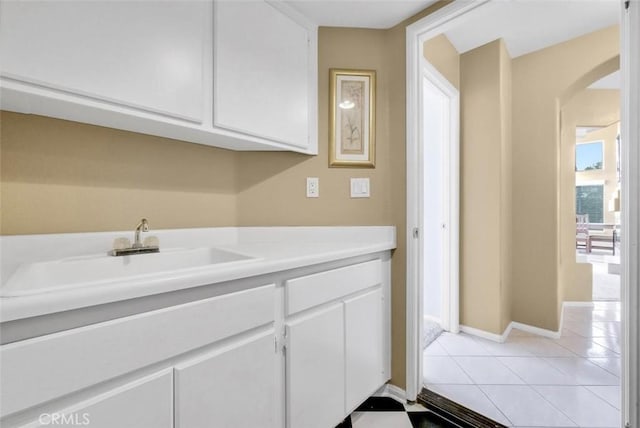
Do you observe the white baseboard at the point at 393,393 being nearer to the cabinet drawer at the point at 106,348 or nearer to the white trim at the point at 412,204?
the white trim at the point at 412,204

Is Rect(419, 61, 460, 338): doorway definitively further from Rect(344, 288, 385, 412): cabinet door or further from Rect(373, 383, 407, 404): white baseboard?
Rect(344, 288, 385, 412): cabinet door

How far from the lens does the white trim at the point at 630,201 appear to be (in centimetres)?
100

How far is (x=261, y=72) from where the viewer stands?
55.8 inches

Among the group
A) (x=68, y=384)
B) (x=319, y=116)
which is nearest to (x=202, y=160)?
(x=319, y=116)

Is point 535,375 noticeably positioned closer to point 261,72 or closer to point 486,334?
point 486,334

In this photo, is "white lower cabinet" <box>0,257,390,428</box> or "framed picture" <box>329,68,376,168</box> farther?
"framed picture" <box>329,68,376,168</box>

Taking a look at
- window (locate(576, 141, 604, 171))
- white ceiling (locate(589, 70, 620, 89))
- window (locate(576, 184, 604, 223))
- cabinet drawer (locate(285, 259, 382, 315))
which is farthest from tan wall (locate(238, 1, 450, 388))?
window (locate(576, 184, 604, 223))

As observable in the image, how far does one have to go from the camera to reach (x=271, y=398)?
3.54 ft

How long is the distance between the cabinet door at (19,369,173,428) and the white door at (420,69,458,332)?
2142mm

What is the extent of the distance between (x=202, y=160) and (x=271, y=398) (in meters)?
1.16

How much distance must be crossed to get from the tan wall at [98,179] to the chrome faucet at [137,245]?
3.2 inches

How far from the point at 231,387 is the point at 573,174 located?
3701 millimetres

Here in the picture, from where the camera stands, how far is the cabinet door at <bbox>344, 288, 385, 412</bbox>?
1.42m

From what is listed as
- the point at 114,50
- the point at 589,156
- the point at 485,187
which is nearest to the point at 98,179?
the point at 114,50
